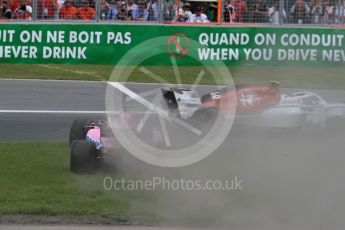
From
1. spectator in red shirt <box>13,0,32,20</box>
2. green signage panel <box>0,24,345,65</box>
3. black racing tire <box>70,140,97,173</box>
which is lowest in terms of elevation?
black racing tire <box>70,140,97,173</box>

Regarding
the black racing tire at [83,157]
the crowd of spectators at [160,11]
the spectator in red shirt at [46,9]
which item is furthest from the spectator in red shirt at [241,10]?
the black racing tire at [83,157]

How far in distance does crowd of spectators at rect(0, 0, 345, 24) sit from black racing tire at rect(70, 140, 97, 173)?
7884 mm

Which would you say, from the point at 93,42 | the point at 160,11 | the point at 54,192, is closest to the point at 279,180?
the point at 54,192

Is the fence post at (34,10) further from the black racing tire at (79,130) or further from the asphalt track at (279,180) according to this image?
the asphalt track at (279,180)

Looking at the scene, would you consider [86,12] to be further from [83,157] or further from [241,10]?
[83,157]

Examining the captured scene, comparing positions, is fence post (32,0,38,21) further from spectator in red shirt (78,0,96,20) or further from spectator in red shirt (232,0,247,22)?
spectator in red shirt (232,0,247,22)

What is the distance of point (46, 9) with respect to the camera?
1627 centimetres

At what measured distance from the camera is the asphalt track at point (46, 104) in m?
11.3

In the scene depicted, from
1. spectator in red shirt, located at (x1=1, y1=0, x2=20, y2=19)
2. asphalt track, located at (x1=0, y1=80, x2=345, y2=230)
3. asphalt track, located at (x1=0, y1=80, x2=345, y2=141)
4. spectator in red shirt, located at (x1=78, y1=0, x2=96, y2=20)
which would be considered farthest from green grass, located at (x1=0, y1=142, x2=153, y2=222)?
spectator in red shirt, located at (x1=1, y1=0, x2=20, y2=19)

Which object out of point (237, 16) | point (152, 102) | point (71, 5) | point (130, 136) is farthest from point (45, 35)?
point (130, 136)

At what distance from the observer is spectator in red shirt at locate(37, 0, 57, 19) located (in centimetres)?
1609

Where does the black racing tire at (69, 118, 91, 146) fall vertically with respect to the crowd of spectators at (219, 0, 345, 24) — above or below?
below

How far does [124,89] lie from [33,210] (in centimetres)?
177

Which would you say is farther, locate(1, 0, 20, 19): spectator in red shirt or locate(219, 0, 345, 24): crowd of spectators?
locate(1, 0, 20, 19): spectator in red shirt
